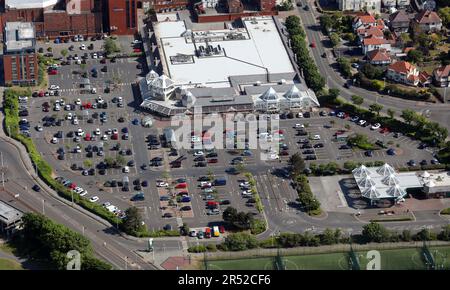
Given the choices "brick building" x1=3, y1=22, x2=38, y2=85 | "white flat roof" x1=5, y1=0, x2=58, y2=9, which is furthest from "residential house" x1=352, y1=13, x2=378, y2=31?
"brick building" x1=3, y1=22, x2=38, y2=85

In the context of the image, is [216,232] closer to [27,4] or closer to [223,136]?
[223,136]

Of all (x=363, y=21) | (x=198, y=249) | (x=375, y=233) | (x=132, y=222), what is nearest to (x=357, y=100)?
(x=363, y=21)

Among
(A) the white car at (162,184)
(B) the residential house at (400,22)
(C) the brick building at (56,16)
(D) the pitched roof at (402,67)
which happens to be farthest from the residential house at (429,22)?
(A) the white car at (162,184)

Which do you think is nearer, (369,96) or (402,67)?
(369,96)

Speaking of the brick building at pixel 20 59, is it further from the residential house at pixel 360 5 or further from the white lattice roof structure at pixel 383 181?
the residential house at pixel 360 5

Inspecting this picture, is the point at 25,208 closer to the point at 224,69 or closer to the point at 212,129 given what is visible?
the point at 212,129
